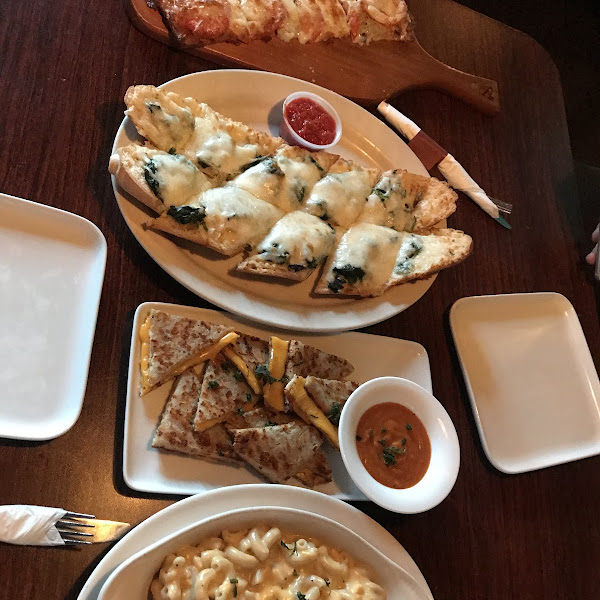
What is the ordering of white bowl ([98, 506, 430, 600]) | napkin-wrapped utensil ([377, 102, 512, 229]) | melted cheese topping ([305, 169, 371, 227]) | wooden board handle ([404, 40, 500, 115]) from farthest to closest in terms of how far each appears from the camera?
wooden board handle ([404, 40, 500, 115])
napkin-wrapped utensil ([377, 102, 512, 229])
melted cheese topping ([305, 169, 371, 227])
white bowl ([98, 506, 430, 600])

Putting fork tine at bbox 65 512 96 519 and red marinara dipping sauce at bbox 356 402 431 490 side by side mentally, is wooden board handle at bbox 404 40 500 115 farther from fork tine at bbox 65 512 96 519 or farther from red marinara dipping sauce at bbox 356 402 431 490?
fork tine at bbox 65 512 96 519

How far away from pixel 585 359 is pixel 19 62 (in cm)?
280

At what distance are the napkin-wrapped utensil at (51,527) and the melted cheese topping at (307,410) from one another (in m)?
0.62

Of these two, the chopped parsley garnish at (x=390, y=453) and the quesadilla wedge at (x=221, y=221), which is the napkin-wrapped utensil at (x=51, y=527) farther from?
the quesadilla wedge at (x=221, y=221)

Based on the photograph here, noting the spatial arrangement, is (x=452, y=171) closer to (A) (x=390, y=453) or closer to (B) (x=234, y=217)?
(B) (x=234, y=217)

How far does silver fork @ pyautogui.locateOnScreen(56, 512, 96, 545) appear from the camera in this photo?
1.54 meters

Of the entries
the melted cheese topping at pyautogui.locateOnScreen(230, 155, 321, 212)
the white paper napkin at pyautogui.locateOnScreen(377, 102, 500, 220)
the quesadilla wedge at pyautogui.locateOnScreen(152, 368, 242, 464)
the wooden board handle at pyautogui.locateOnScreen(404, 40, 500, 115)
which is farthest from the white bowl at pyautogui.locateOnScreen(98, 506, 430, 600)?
the wooden board handle at pyautogui.locateOnScreen(404, 40, 500, 115)

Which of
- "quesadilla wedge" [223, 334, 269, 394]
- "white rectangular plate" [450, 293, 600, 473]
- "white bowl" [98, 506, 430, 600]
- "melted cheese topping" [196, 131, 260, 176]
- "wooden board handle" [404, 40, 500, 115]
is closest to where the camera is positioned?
"white bowl" [98, 506, 430, 600]

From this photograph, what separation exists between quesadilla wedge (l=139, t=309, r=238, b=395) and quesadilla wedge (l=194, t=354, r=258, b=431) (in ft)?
0.19

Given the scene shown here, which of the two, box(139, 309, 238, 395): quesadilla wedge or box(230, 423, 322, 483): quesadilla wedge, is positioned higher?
box(139, 309, 238, 395): quesadilla wedge

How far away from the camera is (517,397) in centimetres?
240

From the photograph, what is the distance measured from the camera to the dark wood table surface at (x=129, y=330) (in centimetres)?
163

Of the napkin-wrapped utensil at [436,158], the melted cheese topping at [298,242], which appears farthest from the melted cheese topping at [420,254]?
the napkin-wrapped utensil at [436,158]

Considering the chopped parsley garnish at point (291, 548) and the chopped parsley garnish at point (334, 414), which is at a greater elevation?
the chopped parsley garnish at point (334, 414)
